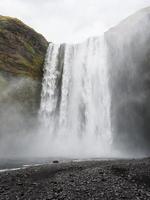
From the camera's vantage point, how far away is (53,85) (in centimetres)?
5441

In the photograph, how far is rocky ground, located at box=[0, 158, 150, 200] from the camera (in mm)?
16000

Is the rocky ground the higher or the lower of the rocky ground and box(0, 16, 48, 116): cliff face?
the lower

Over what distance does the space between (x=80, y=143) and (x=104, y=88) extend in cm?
1092

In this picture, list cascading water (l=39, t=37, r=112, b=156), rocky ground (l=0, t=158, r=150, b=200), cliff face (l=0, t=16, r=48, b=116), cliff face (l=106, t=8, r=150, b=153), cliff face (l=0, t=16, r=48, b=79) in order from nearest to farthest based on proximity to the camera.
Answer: rocky ground (l=0, t=158, r=150, b=200) → cliff face (l=106, t=8, r=150, b=153) → cascading water (l=39, t=37, r=112, b=156) → cliff face (l=0, t=16, r=48, b=116) → cliff face (l=0, t=16, r=48, b=79)

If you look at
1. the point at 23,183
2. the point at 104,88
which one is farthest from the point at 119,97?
the point at 23,183

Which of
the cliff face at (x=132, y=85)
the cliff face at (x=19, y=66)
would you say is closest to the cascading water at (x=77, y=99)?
the cliff face at (x=132, y=85)

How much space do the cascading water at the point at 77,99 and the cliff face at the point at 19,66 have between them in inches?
82.0

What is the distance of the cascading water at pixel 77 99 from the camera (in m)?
48.0

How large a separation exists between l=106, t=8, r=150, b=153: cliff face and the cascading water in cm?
178

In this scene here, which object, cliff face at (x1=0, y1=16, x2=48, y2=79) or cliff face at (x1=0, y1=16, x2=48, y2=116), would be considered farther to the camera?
cliff face at (x1=0, y1=16, x2=48, y2=79)

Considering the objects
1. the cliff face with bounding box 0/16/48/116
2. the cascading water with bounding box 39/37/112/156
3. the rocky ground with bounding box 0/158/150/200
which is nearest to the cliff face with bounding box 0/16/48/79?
the cliff face with bounding box 0/16/48/116

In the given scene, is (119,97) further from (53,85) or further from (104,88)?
(53,85)

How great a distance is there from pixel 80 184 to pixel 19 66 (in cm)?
3738

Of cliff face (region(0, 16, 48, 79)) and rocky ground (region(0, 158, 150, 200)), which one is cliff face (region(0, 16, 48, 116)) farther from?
rocky ground (region(0, 158, 150, 200))
